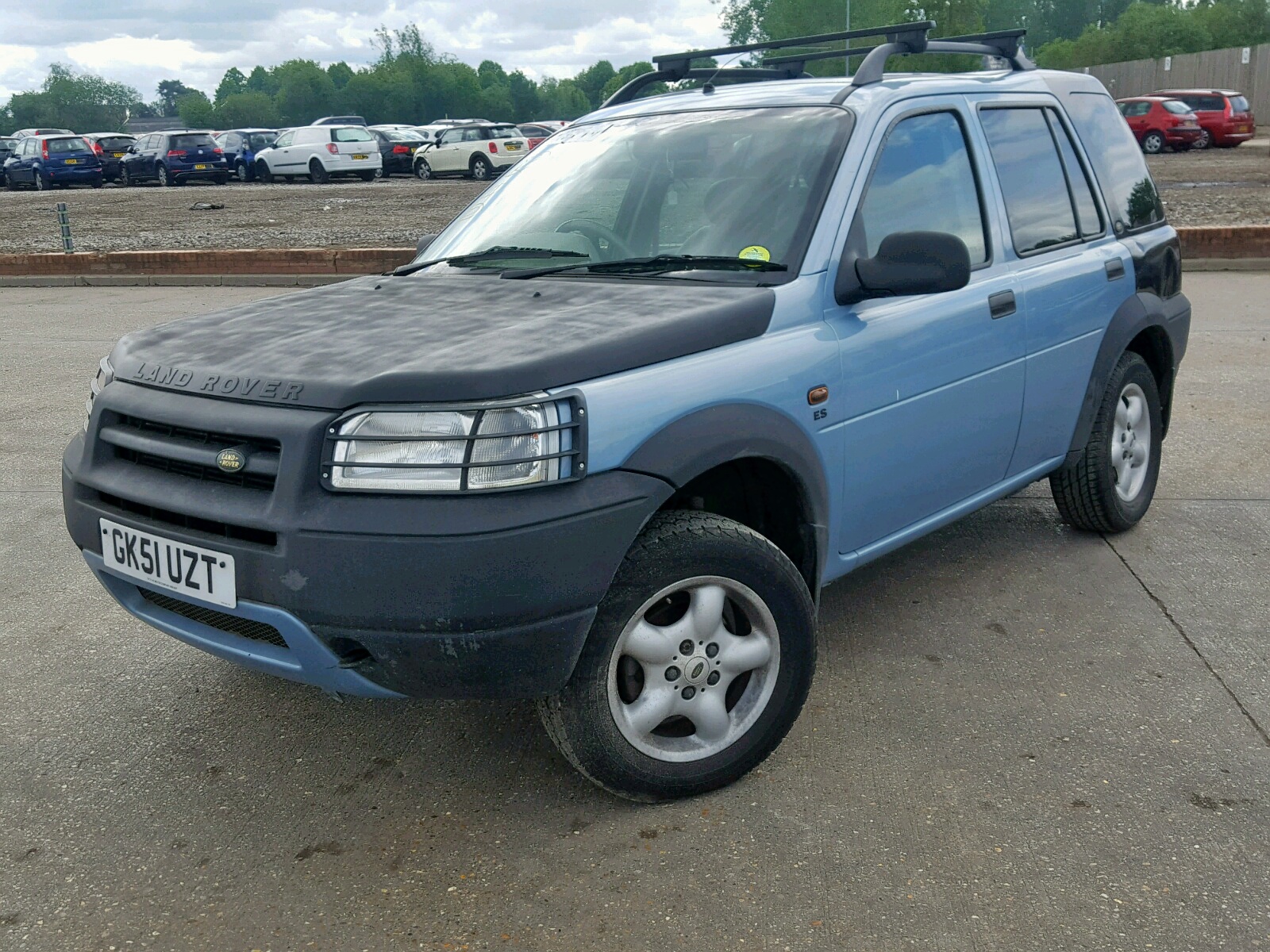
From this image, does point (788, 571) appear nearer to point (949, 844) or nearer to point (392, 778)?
point (949, 844)

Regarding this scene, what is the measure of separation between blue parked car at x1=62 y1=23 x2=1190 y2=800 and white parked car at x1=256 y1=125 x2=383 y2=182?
32252 millimetres

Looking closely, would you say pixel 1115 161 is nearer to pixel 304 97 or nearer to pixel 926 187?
pixel 926 187

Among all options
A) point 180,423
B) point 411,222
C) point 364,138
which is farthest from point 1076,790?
point 364,138

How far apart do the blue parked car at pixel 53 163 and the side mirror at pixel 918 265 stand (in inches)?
1484

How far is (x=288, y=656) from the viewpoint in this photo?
2.85 m

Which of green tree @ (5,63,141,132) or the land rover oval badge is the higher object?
green tree @ (5,63,141,132)

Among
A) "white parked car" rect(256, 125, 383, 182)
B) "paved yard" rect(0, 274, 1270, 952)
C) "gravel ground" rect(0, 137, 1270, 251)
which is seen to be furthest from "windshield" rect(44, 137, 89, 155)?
"paved yard" rect(0, 274, 1270, 952)

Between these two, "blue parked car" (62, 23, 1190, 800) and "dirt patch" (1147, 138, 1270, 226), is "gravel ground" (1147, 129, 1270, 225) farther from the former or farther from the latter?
"blue parked car" (62, 23, 1190, 800)

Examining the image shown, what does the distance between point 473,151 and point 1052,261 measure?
30301 mm

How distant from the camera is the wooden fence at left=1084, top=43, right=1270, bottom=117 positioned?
45.7 meters

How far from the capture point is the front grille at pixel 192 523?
8.96ft

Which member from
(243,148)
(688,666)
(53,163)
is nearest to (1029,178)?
(688,666)

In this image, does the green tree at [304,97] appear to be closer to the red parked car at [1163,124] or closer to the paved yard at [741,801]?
the red parked car at [1163,124]

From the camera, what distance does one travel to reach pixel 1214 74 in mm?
48812
